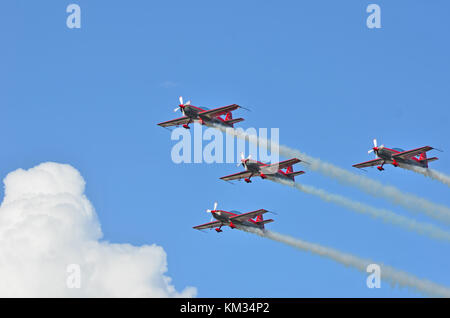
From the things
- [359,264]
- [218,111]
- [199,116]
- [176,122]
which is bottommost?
[359,264]

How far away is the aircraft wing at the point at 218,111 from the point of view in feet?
436

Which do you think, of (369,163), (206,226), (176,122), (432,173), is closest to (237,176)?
(206,226)

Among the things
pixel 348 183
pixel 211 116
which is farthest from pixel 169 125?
Result: pixel 348 183

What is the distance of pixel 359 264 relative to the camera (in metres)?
126

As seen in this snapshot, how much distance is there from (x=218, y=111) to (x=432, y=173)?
81.4 ft

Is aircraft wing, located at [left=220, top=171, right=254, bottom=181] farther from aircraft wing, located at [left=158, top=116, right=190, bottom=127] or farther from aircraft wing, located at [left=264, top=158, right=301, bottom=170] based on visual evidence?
aircraft wing, located at [left=158, top=116, right=190, bottom=127]

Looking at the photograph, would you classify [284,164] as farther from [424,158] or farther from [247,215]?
[424,158]

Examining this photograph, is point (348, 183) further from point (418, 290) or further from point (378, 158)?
point (418, 290)

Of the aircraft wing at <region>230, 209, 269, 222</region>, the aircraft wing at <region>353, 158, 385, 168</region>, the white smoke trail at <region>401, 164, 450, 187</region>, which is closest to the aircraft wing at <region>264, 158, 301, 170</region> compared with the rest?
the aircraft wing at <region>230, 209, 269, 222</region>
